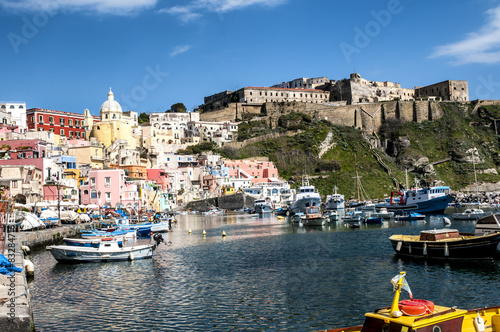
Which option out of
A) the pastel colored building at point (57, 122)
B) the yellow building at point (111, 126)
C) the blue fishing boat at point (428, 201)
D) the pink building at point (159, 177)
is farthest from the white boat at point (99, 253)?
the yellow building at point (111, 126)

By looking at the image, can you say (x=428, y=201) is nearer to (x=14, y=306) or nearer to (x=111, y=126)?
(x=111, y=126)

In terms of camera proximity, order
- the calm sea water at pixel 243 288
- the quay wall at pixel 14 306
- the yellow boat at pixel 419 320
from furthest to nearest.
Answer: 1. the calm sea water at pixel 243 288
2. the quay wall at pixel 14 306
3. the yellow boat at pixel 419 320

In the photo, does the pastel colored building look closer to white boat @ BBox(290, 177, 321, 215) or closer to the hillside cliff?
the hillside cliff

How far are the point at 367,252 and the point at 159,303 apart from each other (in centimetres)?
1693

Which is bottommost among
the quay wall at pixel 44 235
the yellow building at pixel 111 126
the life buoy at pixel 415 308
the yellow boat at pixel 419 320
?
the yellow boat at pixel 419 320

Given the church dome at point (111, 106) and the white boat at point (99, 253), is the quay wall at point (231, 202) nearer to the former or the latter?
the church dome at point (111, 106)

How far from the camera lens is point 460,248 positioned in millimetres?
26656

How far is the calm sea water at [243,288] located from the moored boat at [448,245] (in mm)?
670

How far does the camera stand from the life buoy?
1087cm

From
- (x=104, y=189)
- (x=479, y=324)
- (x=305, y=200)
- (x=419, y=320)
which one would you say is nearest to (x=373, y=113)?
(x=305, y=200)

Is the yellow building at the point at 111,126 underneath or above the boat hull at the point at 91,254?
above

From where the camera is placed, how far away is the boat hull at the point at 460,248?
2616cm

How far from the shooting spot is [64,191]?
61.2 meters

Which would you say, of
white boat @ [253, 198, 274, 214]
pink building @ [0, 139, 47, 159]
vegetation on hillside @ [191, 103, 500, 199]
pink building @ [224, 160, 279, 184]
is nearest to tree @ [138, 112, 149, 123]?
vegetation on hillside @ [191, 103, 500, 199]
